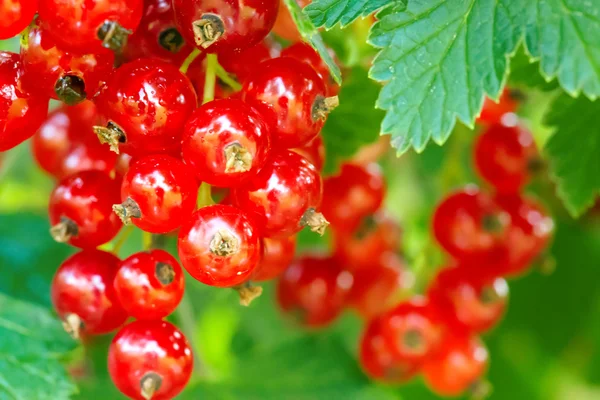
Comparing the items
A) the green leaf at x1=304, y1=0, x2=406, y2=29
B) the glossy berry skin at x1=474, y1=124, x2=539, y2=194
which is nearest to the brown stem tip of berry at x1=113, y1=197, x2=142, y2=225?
the green leaf at x1=304, y1=0, x2=406, y2=29

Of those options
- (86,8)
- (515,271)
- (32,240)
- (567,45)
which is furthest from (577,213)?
(32,240)

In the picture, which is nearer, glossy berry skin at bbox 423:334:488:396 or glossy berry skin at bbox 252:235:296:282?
glossy berry skin at bbox 252:235:296:282

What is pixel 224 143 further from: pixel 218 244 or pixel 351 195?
pixel 351 195

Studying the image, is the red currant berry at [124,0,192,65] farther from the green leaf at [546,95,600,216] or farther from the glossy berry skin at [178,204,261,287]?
the green leaf at [546,95,600,216]

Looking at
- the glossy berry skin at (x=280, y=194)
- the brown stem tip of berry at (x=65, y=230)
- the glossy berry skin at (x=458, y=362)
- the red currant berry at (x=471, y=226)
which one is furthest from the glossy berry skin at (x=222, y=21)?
the glossy berry skin at (x=458, y=362)

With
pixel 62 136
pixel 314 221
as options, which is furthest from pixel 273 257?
pixel 62 136

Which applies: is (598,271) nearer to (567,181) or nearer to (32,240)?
(567,181)

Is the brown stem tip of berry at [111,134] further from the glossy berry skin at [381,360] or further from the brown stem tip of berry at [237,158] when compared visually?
the glossy berry skin at [381,360]

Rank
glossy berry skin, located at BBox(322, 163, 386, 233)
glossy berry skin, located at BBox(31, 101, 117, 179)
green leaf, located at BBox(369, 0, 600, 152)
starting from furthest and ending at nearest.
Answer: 1. glossy berry skin, located at BBox(322, 163, 386, 233)
2. glossy berry skin, located at BBox(31, 101, 117, 179)
3. green leaf, located at BBox(369, 0, 600, 152)
